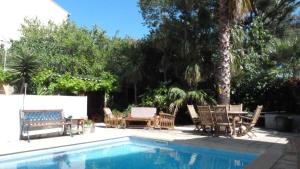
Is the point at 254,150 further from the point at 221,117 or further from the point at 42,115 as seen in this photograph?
the point at 42,115

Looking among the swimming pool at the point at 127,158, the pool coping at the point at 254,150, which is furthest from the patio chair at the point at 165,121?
the swimming pool at the point at 127,158

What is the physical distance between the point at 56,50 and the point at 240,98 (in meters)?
12.7

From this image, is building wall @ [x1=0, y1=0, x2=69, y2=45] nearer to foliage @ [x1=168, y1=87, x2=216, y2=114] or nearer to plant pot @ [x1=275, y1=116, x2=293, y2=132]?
foliage @ [x1=168, y1=87, x2=216, y2=114]

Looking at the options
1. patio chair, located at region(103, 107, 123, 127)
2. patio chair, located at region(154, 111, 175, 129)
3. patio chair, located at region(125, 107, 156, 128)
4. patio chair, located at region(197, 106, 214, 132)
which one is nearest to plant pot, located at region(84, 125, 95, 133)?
patio chair, located at region(103, 107, 123, 127)

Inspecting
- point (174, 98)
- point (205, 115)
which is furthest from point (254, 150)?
point (174, 98)

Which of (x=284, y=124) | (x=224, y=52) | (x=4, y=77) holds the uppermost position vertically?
(x=224, y=52)

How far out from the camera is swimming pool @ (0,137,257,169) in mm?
8656

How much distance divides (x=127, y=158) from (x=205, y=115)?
4133mm

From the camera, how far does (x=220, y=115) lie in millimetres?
12375

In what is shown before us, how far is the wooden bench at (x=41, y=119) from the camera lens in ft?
35.2

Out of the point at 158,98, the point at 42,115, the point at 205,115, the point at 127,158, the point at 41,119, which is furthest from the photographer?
the point at 158,98

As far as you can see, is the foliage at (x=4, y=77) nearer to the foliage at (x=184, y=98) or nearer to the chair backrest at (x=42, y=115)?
the chair backrest at (x=42, y=115)

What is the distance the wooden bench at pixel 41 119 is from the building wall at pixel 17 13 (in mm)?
19125

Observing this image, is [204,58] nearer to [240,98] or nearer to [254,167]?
[240,98]
